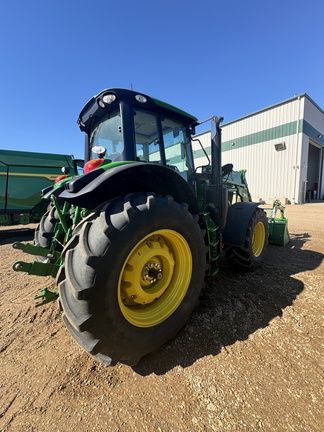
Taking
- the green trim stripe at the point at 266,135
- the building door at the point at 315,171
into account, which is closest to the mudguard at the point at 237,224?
the green trim stripe at the point at 266,135

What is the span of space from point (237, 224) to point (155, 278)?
1.94 m

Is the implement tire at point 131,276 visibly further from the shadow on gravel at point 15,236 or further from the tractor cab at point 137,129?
the shadow on gravel at point 15,236

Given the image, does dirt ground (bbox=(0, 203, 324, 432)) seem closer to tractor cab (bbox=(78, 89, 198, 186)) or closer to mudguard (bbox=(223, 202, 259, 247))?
mudguard (bbox=(223, 202, 259, 247))

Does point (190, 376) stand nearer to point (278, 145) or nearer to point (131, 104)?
point (131, 104)

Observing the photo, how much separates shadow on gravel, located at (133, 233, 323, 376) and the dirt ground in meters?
0.01

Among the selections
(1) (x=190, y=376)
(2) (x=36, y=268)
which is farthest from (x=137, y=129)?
(1) (x=190, y=376)

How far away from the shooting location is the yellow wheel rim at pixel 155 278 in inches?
72.9

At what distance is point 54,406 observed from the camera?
1.43 m

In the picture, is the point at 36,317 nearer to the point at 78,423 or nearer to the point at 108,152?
the point at 78,423

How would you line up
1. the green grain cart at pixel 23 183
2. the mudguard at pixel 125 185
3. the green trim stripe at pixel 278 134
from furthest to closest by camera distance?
1. the green trim stripe at pixel 278 134
2. the green grain cart at pixel 23 183
3. the mudguard at pixel 125 185

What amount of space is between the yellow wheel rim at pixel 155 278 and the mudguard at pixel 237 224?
145cm

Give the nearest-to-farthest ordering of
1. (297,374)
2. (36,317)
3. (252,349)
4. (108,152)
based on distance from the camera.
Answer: (297,374)
(252,349)
(36,317)
(108,152)

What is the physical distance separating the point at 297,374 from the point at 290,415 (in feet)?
1.19

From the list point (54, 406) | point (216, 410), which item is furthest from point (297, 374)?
point (54, 406)
